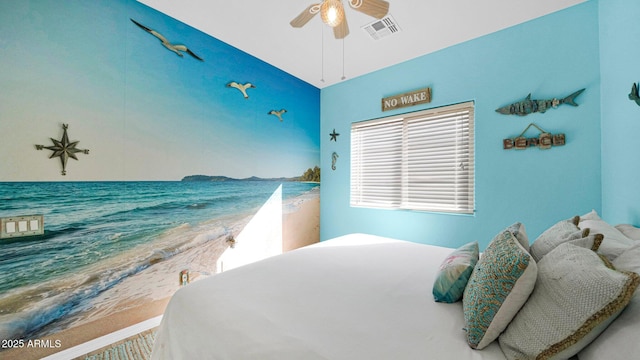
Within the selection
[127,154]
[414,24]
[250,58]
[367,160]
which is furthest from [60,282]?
[414,24]

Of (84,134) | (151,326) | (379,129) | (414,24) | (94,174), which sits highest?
(414,24)

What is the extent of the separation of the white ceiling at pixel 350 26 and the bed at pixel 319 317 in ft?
6.44

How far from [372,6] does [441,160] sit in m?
1.71

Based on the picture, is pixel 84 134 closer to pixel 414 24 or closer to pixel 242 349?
pixel 242 349

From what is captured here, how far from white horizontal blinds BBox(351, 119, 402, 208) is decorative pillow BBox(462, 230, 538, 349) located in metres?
2.13

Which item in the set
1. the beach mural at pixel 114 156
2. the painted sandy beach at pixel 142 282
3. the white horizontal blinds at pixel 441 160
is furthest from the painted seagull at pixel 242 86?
the white horizontal blinds at pixel 441 160

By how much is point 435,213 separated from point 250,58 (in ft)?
9.20

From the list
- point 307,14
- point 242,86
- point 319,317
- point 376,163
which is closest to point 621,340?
point 319,317

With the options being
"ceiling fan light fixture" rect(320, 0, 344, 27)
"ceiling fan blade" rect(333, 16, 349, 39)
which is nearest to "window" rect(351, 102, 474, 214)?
"ceiling fan blade" rect(333, 16, 349, 39)

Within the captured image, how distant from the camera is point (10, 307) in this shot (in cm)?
145

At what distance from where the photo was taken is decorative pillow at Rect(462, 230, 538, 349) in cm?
78

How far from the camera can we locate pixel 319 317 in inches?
39.9

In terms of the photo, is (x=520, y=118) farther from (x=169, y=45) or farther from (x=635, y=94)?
(x=169, y=45)

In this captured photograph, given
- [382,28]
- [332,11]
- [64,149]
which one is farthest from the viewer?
[382,28]
